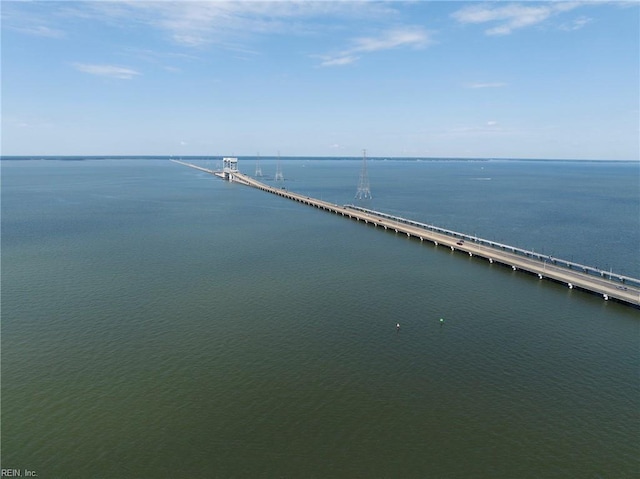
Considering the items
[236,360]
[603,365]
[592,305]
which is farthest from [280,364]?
[592,305]

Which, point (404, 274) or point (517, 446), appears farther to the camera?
point (404, 274)

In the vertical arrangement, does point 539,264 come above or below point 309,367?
above

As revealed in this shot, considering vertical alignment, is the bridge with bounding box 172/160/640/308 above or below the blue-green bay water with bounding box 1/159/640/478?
above

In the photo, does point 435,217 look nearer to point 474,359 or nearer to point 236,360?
point 474,359

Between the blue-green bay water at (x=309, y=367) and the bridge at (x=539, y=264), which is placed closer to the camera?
the blue-green bay water at (x=309, y=367)

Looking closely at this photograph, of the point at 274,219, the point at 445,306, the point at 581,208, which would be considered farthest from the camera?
the point at 581,208

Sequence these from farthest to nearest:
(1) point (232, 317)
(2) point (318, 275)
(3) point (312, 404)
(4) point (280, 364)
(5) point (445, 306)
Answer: (2) point (318, 275) → (5) point (445, 306) → (1) point (232, 317) → (4) point (280, 364) → (3) point (312, 404)

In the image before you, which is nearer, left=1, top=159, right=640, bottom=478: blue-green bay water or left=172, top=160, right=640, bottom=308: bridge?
left=1, top=159, right=640, bottom=478: blue-green bay water

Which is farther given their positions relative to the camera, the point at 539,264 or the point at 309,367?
the point at 539,264
